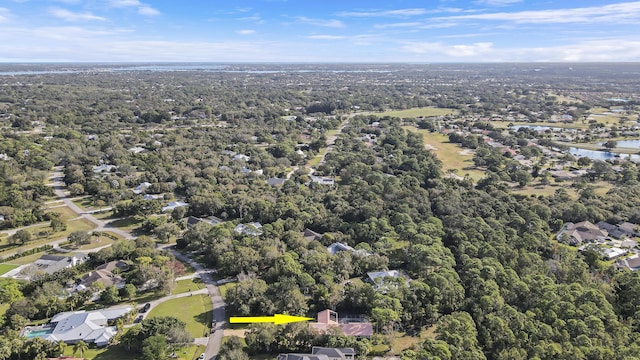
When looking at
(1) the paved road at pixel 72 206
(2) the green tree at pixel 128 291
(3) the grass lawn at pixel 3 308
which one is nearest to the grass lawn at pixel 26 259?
(1) the paved road at pixel 72 206

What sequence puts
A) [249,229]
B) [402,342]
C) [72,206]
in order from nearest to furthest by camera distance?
[402,342] < [249,229] < [72,206]

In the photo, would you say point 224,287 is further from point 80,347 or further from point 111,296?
point 80,347

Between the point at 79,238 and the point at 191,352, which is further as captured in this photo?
the point at 79,238

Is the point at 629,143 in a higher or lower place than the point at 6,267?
higher

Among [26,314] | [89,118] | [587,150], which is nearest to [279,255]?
[26,314]

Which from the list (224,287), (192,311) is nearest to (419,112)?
(224,287)

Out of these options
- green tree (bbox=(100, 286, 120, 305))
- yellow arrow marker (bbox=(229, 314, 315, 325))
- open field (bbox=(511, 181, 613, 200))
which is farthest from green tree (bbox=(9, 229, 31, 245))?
open field (bbox=(511, 181, 613, 200))

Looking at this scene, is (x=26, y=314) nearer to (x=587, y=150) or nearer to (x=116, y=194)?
(x=116, y=194)

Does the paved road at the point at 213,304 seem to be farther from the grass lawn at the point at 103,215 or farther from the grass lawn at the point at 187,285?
the grass lawn at the point at 103,215
